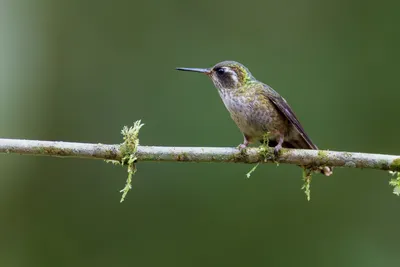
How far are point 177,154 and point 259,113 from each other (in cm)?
96

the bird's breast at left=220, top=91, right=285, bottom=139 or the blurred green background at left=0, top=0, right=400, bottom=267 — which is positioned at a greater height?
the blurred green background at left=0, top=0, right=400, bottom=267

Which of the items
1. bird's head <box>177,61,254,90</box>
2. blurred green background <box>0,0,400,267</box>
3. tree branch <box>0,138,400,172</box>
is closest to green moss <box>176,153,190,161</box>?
tree branch <box>0,138,400,172</box>

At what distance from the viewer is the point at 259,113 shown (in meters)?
3.88

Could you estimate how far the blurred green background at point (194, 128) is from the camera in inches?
261

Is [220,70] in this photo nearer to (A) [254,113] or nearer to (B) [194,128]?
(A) [254,113]

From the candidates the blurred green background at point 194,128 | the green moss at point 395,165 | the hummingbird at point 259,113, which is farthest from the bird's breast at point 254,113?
the blurred green background at point 194,128

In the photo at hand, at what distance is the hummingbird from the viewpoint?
388cm

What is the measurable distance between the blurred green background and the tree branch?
3.29 meters

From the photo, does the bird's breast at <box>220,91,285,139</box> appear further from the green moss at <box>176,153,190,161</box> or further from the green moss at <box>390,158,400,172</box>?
the green moss at <box>390,158,400,172</box>

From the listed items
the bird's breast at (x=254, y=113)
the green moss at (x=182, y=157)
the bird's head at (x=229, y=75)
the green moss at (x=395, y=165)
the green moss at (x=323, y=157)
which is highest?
the bird's head at (x=229, y=75)

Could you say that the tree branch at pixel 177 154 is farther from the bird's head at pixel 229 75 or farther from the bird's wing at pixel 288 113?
the bird's head at pixel 229 75

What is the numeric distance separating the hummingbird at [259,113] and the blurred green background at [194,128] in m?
2.52

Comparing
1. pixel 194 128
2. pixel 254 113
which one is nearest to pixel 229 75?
pixel 254 113

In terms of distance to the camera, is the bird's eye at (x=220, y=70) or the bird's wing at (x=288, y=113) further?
the bird's eye at (x=220, y=70)
